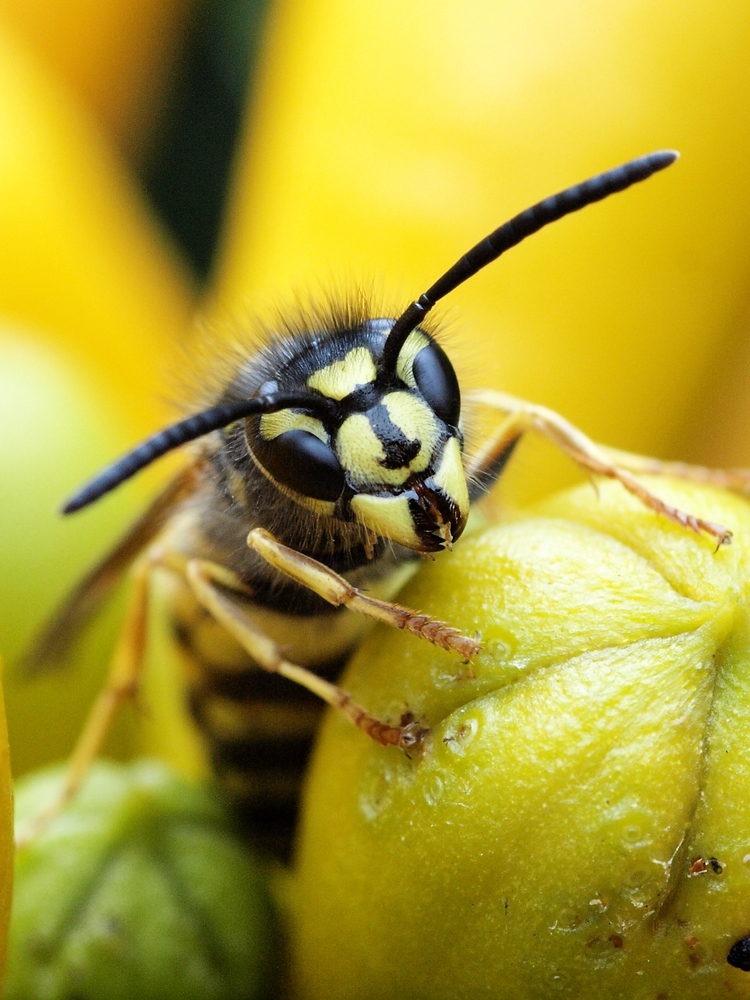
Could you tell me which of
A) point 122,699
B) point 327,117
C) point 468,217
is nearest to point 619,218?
point 468,217

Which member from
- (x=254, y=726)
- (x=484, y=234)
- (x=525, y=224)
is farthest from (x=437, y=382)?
(x=484, y=234)

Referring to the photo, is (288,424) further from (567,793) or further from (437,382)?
Answer: (567,793)

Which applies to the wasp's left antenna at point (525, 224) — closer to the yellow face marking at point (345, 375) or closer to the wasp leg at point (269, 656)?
the yellow face marking at point (345, 375)

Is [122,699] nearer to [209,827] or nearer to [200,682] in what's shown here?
[200,682]

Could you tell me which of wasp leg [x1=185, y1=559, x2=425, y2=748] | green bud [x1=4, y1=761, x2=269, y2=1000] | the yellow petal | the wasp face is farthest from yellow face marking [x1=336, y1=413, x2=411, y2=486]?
the yellow petal

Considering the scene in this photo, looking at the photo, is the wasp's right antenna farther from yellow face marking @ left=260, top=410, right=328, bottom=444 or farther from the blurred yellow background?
the blurred yellow background

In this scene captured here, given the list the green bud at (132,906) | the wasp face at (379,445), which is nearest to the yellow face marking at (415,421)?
the wasp face at (379,445)
